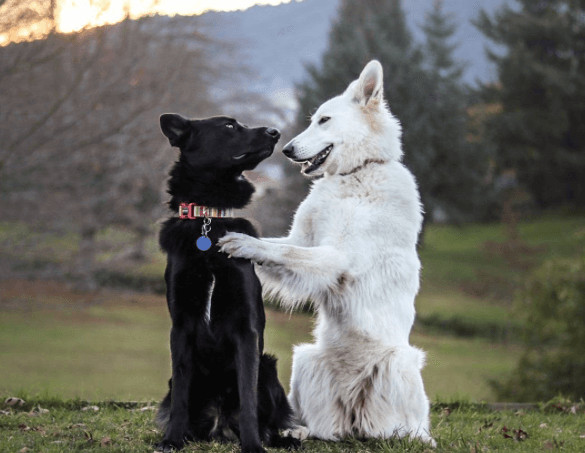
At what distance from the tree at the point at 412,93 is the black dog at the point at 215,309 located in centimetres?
1393

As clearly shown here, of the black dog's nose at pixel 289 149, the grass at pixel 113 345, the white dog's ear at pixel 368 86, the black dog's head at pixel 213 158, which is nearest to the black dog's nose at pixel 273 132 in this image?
the black dog's head at pixel 213 158

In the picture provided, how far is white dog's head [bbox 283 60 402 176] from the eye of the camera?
12.6ft

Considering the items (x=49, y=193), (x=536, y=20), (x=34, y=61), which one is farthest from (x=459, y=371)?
(x=536, y=20)

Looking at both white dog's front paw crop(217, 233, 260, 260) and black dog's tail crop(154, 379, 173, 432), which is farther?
black dog's tail crop(154, 379, 173, 432)

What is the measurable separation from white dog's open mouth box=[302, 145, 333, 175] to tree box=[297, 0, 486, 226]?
13.6 m

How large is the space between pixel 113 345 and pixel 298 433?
9861mm

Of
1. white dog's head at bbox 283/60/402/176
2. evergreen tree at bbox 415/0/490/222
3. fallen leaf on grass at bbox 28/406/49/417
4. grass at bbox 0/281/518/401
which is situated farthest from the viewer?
evergreen tree at bbox 415/0/490/222

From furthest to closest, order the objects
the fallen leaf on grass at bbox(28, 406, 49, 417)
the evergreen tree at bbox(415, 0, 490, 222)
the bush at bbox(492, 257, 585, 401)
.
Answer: the evergreen tree at bbox(415, 0, 490, 222)
the bush at bbox(492, 257, 585, 401)
the fallen leaf on grass at bbox(28, 406, 49, 417)

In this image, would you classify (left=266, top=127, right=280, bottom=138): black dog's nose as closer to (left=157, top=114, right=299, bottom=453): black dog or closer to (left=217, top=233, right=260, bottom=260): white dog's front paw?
(left=157, top=114, right=299, bottom=453): black dog

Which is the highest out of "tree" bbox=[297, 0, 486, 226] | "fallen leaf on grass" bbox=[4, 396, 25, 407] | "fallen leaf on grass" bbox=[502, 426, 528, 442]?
"tree" bbox=[297, 0, 486, 226]

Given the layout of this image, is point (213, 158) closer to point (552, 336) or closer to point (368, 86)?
point (368, 86)

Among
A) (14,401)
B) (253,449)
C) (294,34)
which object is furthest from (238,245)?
(294,34)

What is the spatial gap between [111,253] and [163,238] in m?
7.70

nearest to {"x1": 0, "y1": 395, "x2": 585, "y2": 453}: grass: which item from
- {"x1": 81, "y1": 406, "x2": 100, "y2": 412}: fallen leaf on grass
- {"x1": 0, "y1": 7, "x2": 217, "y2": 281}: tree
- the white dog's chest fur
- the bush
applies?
{"x1": 81, "y1": 406, "x2": 100, "y2": 412}: fallen leaf on grass
